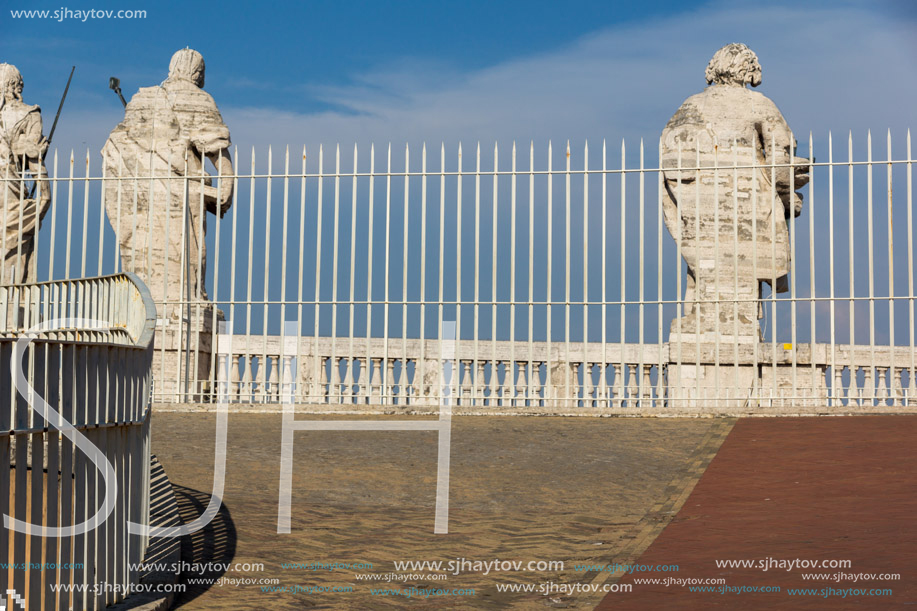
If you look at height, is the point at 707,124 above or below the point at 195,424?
above

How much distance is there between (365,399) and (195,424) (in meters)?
2.31

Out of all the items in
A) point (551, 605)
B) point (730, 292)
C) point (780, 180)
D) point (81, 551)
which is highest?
point (780, 180)

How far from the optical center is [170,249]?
13492mm

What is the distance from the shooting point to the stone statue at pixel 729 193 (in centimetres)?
1208

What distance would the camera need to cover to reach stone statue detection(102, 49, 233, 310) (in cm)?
1320

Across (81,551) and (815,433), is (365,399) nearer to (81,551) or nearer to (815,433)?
(815,433)

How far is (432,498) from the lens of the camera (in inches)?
328

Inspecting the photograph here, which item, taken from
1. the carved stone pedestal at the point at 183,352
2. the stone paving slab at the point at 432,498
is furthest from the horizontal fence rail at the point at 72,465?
the carved stone pedestal at the point at 183,352

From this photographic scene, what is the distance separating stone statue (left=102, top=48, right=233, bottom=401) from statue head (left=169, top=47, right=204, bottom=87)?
13 millimetres

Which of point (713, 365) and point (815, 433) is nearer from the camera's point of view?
point (815, 433)

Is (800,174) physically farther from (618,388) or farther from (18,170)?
(18,170)

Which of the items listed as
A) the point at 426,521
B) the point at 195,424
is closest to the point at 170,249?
the point at 195,424

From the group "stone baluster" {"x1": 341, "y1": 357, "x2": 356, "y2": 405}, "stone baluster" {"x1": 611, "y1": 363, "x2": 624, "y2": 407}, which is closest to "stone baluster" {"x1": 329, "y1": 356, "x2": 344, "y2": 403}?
"stone baluster" {"x1": 341, "y1": 357, "x2": 356, "y2": 405}

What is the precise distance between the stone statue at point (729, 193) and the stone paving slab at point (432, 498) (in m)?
1.49
